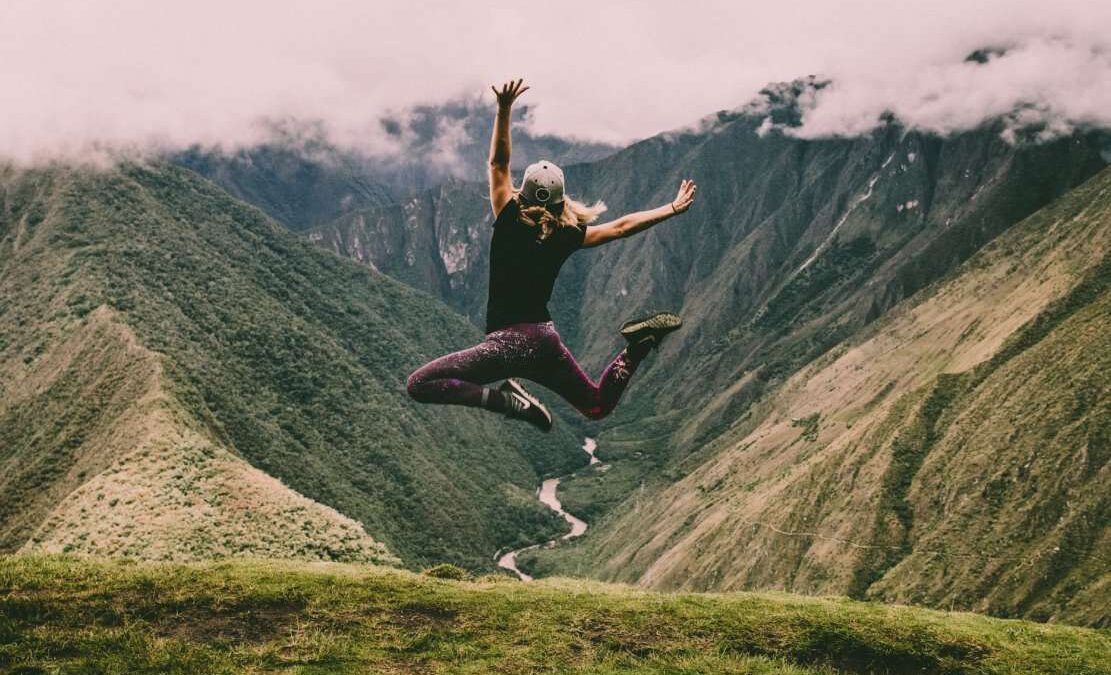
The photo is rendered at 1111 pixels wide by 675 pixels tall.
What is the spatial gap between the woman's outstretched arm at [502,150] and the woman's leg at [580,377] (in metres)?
1.65

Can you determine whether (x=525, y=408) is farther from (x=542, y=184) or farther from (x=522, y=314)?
(x=542, y=184)

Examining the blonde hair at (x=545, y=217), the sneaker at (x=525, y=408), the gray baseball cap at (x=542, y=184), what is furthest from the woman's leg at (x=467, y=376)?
the gray baseball cap at (x=542, y=184)

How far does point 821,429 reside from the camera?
5822 inches

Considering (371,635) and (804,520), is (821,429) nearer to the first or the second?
(804,520)

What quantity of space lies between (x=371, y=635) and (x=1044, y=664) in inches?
445

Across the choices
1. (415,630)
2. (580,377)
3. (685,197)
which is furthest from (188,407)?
(685,197)

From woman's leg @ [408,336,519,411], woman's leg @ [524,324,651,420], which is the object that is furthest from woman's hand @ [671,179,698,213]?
woman's leg @ [408,336,519,411]

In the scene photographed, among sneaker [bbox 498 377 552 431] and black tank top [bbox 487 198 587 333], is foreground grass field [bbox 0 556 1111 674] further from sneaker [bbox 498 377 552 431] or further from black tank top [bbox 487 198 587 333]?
black tank top [bbox 487 198 587 333]

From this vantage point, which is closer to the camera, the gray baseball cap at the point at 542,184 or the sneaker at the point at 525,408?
the gray baseball cap at the point at 542,184

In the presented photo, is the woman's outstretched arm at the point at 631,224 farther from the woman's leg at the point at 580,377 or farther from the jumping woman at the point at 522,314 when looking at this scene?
the woman's leg at the point at 580,377

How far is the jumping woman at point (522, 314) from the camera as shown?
924 cm

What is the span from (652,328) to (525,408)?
1739 mm

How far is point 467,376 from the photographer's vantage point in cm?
930

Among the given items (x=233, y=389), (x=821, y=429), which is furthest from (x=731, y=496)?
(x=233, y=389)
